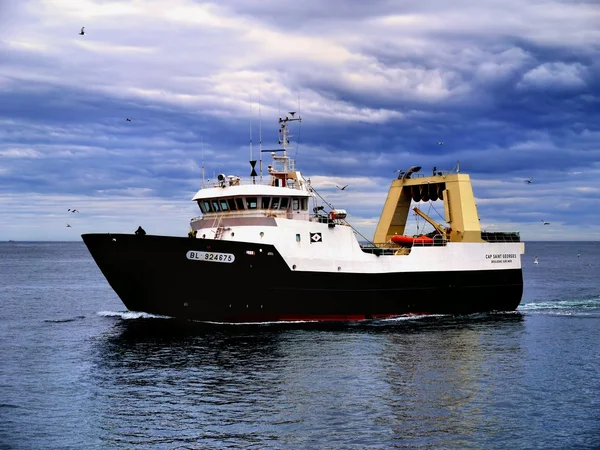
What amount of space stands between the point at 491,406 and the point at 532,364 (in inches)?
272

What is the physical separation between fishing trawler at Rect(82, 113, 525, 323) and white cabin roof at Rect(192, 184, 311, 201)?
62 millimetres

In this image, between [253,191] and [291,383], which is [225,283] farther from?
[291,383]

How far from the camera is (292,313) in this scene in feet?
120

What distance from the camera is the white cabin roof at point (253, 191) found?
37594 millimetres

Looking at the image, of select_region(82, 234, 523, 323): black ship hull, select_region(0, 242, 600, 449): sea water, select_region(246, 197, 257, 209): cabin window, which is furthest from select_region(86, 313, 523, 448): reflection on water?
select_region(246, 197, 257, 209): cabin window

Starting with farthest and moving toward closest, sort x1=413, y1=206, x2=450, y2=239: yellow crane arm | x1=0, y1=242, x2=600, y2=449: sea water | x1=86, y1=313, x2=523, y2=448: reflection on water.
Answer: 1. x1=413, y1=206, x2=450, y2=239: yellow crane arm
2. x1=86, y1=313, x2=523, y2=448: reflection on water
3. x1=0, y1=242, x2=600, y2=449: sea water

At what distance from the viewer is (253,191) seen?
3759 cm

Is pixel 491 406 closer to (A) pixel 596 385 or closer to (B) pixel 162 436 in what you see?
(A) pixel 596 385

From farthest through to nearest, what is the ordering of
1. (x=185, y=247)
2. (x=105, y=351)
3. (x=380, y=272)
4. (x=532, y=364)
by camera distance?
(x=380, y=272) < (x=185, y=247) < (x=105, y=351) < (x=532, y=364)

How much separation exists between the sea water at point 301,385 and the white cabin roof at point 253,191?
7.04 metres

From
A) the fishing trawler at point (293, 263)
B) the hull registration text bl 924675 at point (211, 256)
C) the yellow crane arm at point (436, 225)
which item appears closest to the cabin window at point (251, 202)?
the fishing trawler at point (293, 263)

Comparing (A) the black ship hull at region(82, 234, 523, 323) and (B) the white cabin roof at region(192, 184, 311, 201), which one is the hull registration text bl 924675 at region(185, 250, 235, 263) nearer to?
(A) the black ship hull at region(82, 234, 523, 323)

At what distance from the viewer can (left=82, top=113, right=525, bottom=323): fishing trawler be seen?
1369 inches

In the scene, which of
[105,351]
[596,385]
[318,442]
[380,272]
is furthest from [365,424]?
[380,272]
